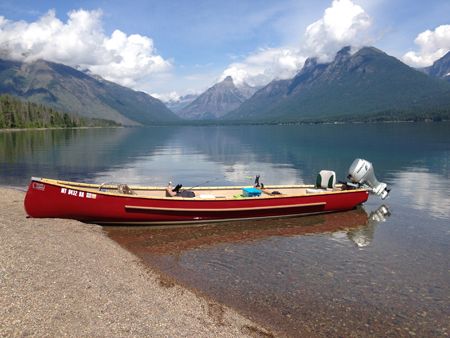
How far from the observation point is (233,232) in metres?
20.2

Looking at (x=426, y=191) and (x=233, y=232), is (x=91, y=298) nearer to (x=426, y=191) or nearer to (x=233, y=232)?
(x=233, y=232)

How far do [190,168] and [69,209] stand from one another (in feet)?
95.4

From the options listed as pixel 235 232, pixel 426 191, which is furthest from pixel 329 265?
pixel 426 191

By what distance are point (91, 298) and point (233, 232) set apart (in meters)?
10.7

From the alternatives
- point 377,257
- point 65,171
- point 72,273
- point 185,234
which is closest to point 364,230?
point 377,257

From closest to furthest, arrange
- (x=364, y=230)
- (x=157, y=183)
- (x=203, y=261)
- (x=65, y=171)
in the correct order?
(x=203, y=261), (x=364, y=230), (x=157, y=183), (x=65, y=171)

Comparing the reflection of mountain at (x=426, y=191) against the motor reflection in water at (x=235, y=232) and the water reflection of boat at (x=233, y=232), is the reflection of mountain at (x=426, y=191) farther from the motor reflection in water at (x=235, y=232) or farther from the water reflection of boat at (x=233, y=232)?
the water reflection of boat at (x=233, y=232)

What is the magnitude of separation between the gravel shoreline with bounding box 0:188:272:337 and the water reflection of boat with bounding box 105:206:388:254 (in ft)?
9.21

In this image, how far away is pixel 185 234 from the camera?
1970cm

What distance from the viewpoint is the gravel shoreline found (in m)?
8.90

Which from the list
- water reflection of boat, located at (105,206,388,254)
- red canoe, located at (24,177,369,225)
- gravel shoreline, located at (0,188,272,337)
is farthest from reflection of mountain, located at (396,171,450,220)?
gravel shoreline, located at (0,188,272,337)

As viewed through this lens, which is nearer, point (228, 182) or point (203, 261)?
point (203, 261)

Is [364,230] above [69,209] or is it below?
below

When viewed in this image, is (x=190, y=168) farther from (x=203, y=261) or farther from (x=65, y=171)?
(x=203, y=261)
